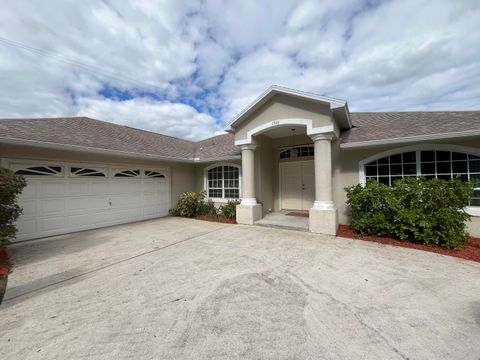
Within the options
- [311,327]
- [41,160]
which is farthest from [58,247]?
[311,327]

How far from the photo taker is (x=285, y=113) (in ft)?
25.8

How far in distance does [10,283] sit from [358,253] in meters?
7.52

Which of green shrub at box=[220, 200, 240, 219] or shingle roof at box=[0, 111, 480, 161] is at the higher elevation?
shingle roof at box=[0, 111, 480, 161]

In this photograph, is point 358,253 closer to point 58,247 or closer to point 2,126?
point 58,247

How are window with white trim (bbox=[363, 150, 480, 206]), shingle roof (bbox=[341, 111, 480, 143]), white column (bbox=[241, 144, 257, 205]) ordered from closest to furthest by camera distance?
window with white trim (bbox=[363, 150, 480, 206])
shingle roof (bbox=[341, 111, 480, 143])
white column (bbox=[241, 144, 257, 205])

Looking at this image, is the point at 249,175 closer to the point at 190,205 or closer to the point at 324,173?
the point at 324,173

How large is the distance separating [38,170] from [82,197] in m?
1.58

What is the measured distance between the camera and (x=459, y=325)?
269 cm

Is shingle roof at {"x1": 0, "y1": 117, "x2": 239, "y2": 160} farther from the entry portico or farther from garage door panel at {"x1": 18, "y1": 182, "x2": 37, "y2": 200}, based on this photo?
the entry portico

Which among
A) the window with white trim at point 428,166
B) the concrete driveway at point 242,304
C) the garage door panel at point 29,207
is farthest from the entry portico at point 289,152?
the garage door panel at point 29,207

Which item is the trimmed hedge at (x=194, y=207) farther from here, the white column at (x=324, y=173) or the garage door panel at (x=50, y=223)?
the white column at (x=324, y=173)

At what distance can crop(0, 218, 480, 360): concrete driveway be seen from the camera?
239 cm

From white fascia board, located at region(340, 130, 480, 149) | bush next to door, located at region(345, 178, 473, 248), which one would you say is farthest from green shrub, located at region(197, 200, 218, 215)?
white fascia board, located at region(340, 130, 480, 149)

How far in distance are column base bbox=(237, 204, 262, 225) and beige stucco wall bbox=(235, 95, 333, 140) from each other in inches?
115
